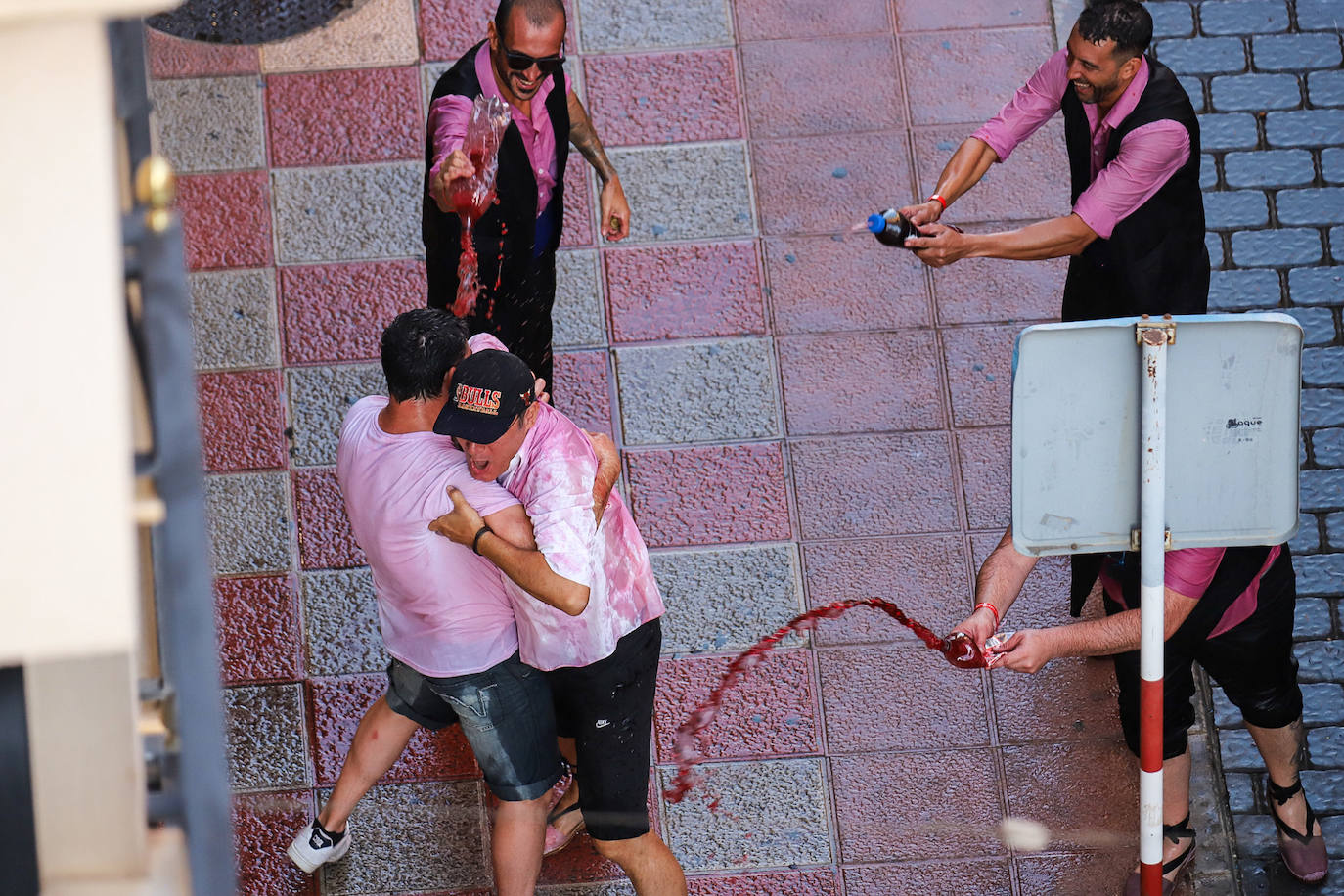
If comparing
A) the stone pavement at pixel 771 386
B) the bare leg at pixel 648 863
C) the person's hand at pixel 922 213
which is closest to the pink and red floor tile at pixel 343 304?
the stone pavement at pixel 771 386

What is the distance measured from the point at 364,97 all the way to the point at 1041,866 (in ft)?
13.2

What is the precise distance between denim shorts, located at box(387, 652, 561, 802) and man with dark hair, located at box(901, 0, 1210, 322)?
6.40ft

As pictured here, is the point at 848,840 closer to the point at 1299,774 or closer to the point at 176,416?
the point at 1299,774

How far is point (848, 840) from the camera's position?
177 inches

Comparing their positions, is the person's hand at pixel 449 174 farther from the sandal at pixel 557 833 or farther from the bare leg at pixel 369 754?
the sandal at pixel 557 833

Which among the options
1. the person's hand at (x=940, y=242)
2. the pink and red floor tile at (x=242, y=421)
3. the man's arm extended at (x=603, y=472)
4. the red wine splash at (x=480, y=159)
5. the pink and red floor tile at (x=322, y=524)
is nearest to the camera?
the man's arm extended at (x=603, y=472)

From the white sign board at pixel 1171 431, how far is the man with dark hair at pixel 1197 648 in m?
0.42

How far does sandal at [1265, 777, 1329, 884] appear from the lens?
14.5 feet

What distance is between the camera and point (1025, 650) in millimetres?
3660

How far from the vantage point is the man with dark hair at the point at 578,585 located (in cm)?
343

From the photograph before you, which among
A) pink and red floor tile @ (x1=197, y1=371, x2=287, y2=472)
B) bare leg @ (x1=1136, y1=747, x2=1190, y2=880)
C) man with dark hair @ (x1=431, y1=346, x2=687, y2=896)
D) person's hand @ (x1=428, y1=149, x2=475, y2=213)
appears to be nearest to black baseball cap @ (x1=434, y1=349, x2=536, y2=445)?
man with dark hair @ (x1=431, y1=346, x2=687, y2=896)

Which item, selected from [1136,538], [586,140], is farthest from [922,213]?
[1136,538]

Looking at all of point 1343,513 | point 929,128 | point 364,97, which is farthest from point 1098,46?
point 364,97

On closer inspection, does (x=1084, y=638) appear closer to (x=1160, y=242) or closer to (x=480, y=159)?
(x=1160, y=242)
